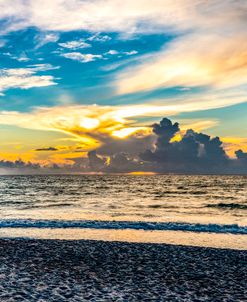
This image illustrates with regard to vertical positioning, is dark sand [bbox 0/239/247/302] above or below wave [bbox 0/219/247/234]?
above

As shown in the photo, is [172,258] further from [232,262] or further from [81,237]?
[81,237]

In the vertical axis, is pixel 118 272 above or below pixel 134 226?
above

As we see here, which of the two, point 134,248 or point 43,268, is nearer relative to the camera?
point 43,268

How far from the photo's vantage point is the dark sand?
505 inches

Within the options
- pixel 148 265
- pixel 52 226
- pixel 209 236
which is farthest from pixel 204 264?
pixel 52 226

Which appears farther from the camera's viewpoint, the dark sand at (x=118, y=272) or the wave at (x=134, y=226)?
the wave at (x=134, y=226)

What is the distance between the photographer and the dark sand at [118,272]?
12.8m

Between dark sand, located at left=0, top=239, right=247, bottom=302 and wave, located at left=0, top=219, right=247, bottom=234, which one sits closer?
dark sand, located at left=0, top=239, right=247, bottom=302

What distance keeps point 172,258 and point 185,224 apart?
1547 cm

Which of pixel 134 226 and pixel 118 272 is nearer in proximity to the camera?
pixel 118 272

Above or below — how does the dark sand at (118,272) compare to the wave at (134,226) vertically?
above

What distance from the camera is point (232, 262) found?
60.8 ft

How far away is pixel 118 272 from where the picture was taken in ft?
53.3

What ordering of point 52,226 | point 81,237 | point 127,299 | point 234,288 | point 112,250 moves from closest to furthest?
point 127,299, point 234,288, point 112,250, point 81,237, point 52,226
